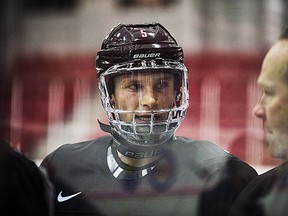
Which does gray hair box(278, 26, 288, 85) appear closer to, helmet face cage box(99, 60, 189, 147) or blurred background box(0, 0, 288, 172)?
blurred background box(0, 0, 288, 172)

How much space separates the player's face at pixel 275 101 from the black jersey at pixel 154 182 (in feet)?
0.38

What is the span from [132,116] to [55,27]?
38 centimetres

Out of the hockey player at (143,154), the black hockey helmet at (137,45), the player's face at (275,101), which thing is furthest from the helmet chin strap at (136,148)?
the player's face at (275,101)

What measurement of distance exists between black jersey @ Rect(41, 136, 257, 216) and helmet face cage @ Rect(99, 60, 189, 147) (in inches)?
3.0

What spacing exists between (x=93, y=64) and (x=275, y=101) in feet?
1.90

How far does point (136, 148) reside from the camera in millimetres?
2215

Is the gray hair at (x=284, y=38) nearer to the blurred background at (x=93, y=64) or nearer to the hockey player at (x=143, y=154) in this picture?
the blurred background at (x=93, y=64)

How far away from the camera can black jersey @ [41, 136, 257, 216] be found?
7.21 ft

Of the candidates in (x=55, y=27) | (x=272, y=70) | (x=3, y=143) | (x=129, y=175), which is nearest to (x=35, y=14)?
(x=55, y=27)

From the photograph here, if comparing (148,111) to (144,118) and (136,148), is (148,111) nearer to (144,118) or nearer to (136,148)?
(144,118)

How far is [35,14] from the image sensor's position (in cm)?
222

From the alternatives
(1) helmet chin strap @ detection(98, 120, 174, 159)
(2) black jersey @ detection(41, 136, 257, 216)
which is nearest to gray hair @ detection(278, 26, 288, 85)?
(2) black jersey @ detection(41, 136, 257, 216)

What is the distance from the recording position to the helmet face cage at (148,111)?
84.7 inches

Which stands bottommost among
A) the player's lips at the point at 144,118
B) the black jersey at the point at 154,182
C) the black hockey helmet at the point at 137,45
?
the black jersey at the point at 154,182
